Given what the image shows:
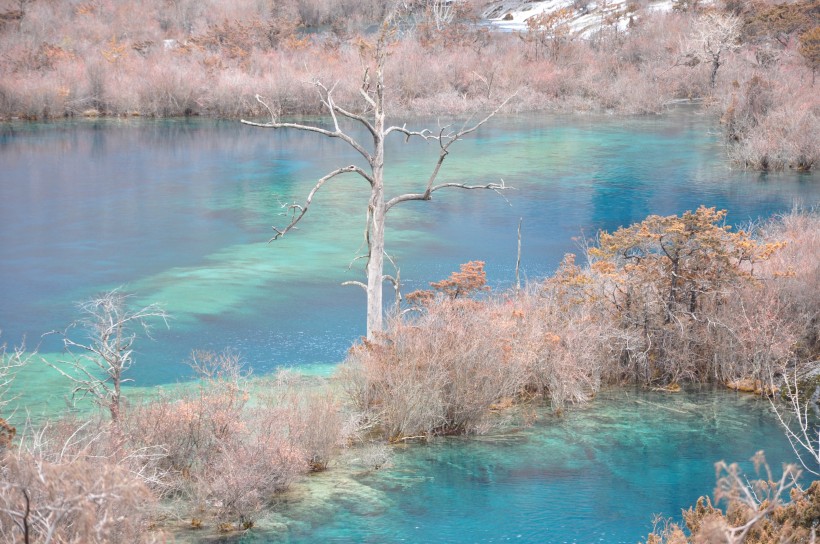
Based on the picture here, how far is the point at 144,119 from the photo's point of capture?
165ft

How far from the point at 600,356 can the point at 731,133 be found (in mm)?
27002

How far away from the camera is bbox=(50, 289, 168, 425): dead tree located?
527 inches

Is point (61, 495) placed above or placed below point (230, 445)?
above

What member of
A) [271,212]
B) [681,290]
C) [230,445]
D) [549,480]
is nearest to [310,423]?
[230,445]

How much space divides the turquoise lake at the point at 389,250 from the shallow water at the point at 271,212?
0.10 m

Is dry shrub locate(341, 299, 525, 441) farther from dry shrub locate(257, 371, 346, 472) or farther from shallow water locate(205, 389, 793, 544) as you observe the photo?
dry shrub locate(257, 371, 346, 472)

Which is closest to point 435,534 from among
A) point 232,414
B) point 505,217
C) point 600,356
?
point 232,414

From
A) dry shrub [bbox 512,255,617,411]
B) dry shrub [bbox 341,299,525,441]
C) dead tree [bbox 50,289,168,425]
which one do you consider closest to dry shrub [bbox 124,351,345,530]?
dead tree [bbox 50,289,168,425]

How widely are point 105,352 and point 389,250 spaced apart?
541 inches

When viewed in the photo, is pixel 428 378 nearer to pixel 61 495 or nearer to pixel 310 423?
pixel 310 423

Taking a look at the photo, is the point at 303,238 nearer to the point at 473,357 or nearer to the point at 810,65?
the point at 473,357

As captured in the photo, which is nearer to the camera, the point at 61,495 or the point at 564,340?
the point at 61,495

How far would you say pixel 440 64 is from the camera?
5694 centimetres

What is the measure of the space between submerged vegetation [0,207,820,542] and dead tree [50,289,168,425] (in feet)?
1.26
